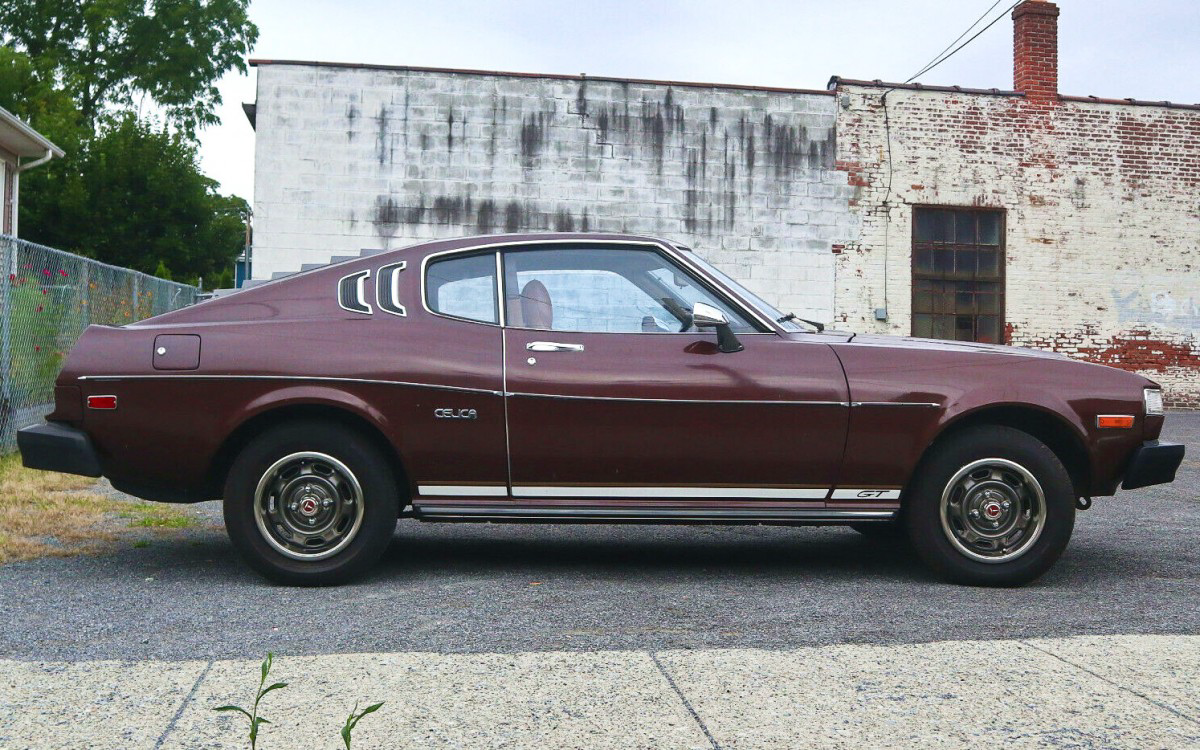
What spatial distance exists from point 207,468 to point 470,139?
42.3ft

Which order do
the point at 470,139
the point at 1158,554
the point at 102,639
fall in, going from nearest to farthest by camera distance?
the point at 102,639 < the point at 1158,554 < the point at 470,139

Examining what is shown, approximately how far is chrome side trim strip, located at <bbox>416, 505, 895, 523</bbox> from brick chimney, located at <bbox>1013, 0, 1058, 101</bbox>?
15723 mm

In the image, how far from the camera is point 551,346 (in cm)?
524

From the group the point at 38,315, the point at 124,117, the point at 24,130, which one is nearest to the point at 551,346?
the point at 38,315

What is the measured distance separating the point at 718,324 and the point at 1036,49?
16.3m

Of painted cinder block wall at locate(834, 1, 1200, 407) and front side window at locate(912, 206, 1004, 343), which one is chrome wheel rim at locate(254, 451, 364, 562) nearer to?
painted cinder block wall at locate(834, 1, 1200, 407)

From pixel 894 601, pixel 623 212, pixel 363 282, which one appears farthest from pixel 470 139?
pixel 894 601

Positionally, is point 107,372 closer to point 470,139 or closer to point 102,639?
point 102,639

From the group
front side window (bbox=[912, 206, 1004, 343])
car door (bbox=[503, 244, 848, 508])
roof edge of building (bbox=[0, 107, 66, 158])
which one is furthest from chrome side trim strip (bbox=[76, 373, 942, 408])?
roof edge of building (bbox=[0, 107, 66, 158])

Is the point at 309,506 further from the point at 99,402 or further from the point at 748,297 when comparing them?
the point at 748,297

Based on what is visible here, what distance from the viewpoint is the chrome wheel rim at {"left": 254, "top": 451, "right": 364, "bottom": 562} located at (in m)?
5.07

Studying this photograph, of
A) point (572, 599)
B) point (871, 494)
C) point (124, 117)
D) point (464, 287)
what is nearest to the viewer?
point (572, 599)

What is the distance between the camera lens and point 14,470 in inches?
335

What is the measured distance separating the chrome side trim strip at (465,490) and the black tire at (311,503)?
176mm
